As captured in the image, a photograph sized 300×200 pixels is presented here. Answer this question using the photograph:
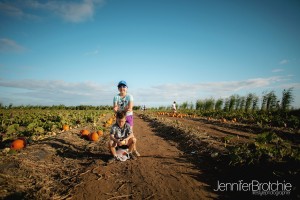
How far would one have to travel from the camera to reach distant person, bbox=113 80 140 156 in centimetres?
564

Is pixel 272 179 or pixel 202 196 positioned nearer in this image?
pixel 202 196

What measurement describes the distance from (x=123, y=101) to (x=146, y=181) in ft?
8.21

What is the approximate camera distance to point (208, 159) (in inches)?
232

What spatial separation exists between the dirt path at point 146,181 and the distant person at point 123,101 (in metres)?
1.53

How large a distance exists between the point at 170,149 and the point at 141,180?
3087 millimetres

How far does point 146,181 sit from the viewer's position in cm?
432

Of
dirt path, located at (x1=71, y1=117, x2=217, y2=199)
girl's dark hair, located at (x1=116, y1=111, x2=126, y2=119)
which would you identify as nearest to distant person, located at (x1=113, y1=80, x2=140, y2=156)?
girl's dark hair, located at (x1=116, y1=111, x2=126, y2=119)

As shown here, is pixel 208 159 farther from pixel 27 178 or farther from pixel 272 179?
pixel 27 178

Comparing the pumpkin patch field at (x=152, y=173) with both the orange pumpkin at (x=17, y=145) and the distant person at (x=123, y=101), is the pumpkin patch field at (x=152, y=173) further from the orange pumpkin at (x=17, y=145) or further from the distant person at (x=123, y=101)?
the distant person at (x=123, y=101)

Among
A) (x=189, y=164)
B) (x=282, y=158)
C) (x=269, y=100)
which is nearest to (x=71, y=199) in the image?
(x=189, y=164)

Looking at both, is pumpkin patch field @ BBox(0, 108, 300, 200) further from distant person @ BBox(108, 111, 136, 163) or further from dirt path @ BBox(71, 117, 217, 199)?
distant person @ BBox(108, 111, 136, 163)

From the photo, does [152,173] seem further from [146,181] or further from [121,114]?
[121,114]

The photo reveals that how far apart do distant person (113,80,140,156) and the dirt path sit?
5.03 feet

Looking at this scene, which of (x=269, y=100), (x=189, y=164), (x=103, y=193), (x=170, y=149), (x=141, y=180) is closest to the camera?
(x=103, y=193)
